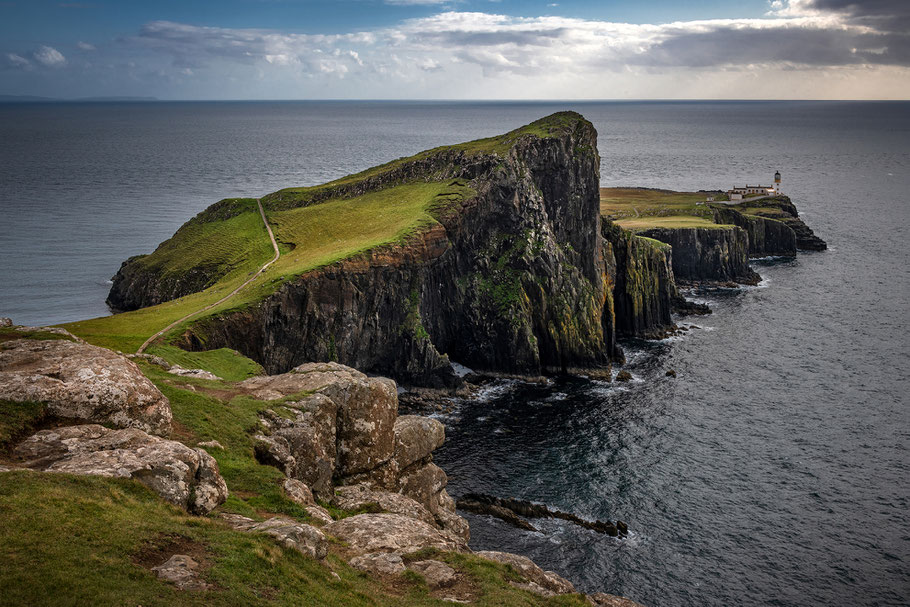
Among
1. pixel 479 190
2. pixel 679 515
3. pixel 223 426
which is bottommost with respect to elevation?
pixel 679 515

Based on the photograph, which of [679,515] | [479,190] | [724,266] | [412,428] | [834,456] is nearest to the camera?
[412,428]

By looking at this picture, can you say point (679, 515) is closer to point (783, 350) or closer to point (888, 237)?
point (783, 350)

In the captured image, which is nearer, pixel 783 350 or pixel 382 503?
pixel 382 503

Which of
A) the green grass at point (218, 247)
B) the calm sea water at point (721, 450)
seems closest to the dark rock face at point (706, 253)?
the calm sea water at point (721, 450)

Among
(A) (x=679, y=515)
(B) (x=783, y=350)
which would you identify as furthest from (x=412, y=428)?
(B) (x=783, y=350)

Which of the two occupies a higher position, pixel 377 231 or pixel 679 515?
pixel 377 231

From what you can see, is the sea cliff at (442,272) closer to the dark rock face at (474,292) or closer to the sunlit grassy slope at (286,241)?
the dark rock face at (474,292)

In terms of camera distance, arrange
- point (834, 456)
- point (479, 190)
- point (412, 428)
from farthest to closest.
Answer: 1. point (479, 190)
2. point (834, 456)
3. point (412, 428)

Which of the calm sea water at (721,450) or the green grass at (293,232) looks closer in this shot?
the calm sea water at (721,450)
